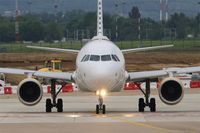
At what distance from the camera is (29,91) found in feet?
109

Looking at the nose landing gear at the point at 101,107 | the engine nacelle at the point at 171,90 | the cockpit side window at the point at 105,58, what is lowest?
the nose landing gear at the point at 101,107

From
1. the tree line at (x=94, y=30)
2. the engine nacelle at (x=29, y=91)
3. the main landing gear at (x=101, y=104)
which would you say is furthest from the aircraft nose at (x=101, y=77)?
the tree line at (x=94, y=30)

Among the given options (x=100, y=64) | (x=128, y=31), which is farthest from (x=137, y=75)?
(x=128, y=31)

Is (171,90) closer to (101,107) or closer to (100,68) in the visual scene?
(101,107)

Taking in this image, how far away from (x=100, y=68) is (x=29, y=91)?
12.5 ft

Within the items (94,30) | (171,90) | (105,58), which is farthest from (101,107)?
(94,30)

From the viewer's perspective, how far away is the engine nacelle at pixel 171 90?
108 ft

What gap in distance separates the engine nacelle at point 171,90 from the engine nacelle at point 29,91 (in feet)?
15.4

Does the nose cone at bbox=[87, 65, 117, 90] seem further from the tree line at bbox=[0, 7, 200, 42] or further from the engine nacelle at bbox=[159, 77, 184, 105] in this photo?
the tree line at bbox=[0, 7, 200, 42]

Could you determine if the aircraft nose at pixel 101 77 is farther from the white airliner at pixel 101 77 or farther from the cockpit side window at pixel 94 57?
the cockpit side window at pixel 94 57

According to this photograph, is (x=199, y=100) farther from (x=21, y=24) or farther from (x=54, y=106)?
(x=21, y=24)

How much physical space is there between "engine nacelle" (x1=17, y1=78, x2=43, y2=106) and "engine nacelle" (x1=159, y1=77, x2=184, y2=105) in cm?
470

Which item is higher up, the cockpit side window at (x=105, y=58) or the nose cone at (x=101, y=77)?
the cockpit side window at (x=105, y=58)

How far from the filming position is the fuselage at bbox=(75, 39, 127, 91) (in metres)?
30.8
